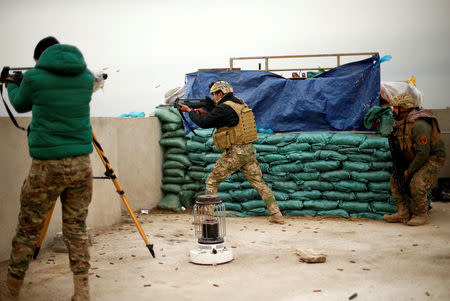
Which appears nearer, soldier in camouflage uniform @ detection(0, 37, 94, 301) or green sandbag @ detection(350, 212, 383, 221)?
soldier in camouflage uniform @ detection(0, 37, 94, 301)

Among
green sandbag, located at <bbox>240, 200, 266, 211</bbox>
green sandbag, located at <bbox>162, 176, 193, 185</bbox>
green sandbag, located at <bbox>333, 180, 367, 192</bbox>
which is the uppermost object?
green sandbag, located at <bbox>333, 180, 367, 192</bbox>

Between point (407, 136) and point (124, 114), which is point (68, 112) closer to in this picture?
point (407, 136)

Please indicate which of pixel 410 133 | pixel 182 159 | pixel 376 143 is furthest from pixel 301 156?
pixel 182 159

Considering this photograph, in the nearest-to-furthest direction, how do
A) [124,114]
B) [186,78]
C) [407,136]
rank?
[407,136], [186,78], [124,114]

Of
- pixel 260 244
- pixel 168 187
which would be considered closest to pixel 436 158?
pixel 260 244

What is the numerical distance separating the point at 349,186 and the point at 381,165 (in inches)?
20.9

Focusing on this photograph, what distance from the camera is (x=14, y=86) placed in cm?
376

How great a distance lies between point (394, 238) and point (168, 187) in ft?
12.2

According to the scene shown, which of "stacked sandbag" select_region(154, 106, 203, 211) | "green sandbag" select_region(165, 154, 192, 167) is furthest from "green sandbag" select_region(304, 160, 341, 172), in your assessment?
"green sandbag" select_region(165, 154, 192, 167)

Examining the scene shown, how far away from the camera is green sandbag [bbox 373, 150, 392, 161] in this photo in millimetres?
6879

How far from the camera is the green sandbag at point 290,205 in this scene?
23.9 feet

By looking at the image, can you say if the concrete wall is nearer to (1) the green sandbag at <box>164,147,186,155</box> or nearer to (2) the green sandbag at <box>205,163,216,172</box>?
(1) the green sandbag at <box>164,147,186,155</box>

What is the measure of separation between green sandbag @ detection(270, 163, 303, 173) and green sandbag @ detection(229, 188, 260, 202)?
0.42 metres

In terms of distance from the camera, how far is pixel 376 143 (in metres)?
6.93
